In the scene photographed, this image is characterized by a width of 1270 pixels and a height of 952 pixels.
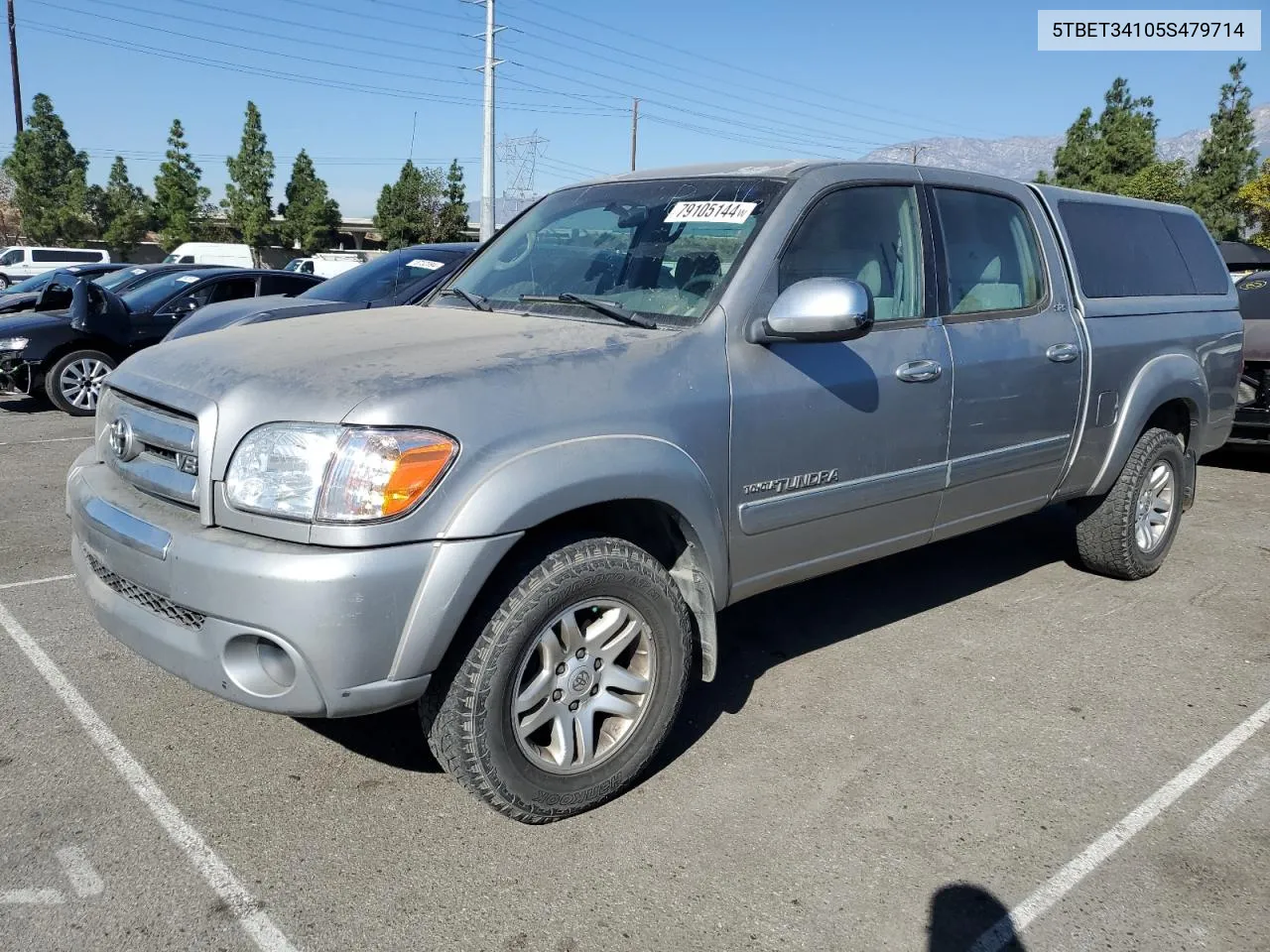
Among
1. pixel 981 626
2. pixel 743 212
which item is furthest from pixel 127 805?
pixel 981 626

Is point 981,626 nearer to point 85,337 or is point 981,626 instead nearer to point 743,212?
point 743,212

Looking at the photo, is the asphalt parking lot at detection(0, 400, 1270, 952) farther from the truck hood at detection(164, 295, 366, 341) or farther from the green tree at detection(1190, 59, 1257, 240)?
the green tree at detection(1190, 59, 1257, 240)

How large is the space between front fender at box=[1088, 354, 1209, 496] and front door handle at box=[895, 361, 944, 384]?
1578 mm

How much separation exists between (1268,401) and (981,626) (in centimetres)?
442

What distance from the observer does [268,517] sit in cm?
259

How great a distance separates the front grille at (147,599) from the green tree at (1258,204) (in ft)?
138

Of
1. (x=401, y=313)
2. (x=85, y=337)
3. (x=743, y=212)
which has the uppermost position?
(x=743, y=212)

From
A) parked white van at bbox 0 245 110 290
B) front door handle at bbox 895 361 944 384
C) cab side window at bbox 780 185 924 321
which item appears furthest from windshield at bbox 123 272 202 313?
parked white van at bbox 0 245 110 290

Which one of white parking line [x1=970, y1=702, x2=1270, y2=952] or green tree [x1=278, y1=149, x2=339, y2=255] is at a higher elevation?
green tree [x1=278, y1=149, x2=339, y2=255]

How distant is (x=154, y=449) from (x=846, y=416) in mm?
2178

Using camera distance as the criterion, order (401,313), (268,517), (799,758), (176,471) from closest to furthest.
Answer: (268,517) < (176,471) < (799,758) < (401,313)

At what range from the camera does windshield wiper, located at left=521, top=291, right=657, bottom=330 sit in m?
3.34

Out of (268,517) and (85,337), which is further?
(85,337)

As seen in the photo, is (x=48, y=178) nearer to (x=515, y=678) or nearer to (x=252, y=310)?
(x=252, y=310)
